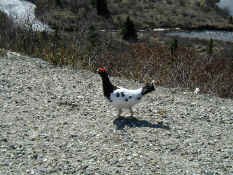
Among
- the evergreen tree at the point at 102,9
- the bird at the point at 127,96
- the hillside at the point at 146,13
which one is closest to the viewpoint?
the bird at the point at 127,96

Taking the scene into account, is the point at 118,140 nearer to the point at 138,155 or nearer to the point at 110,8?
the point at 138,155

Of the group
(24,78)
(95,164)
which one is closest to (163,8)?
(24,78)

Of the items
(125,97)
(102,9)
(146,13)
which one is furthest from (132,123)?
(146,13)

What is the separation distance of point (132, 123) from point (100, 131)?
760 millimetres

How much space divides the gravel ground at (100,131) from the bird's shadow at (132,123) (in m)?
0.02

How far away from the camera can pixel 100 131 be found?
28.2 feet

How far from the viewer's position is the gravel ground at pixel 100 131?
23.9 feet

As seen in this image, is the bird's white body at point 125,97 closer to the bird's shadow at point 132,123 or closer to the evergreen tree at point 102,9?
the bird's shadow at point 132,123

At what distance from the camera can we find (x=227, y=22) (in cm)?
6656

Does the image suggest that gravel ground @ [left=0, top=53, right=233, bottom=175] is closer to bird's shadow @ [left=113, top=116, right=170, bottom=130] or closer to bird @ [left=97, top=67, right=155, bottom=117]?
bird's shadow @ [left=113, top=116, right=170, bottom=130]

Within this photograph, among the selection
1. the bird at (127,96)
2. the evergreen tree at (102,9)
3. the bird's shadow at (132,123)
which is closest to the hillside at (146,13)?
the evergreen tree at (102,9)

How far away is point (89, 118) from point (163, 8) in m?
59.7

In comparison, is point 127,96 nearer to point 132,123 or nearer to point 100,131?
point 132,123

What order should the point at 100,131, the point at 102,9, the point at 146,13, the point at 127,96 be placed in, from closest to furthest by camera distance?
the point at 100,131 < the point at 127,96 < the point at 102,9 < the point at 146,13
